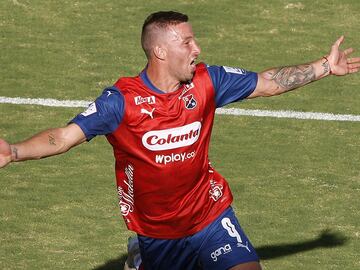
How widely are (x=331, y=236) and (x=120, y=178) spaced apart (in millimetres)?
3629

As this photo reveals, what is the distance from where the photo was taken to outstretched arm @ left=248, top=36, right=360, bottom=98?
40.4ft

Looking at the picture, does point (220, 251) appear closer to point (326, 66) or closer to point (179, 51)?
point (179, 51)

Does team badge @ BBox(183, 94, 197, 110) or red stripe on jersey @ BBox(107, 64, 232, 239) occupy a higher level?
team badge @ BBox(183, 94, 197, 110)

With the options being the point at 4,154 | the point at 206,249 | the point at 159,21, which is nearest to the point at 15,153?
the point at 4,154

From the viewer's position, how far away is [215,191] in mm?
12117

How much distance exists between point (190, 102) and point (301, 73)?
1.20 metres

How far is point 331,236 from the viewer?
14789mm

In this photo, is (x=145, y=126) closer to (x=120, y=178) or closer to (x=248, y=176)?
(x=120, y=178)

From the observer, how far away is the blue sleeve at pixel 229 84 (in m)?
12.1

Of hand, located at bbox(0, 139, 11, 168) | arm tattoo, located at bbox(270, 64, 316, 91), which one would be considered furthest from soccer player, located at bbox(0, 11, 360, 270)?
hand, located at bbox(0, 139, 11, 168)

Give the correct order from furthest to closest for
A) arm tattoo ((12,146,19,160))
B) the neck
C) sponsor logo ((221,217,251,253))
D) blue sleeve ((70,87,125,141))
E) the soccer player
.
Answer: the neck
sponsor logo ((221,217,251,253))
the soccer player
blue sleeve ((70,87,125,141))
arm tattoo ((12,146,19,160))

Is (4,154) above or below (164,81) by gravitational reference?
below

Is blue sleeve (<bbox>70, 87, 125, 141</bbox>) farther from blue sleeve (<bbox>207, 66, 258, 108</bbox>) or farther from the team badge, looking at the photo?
blue sleeve (<bbox>207, 66, 258, 108</bbox>)

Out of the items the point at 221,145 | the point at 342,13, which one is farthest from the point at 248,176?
the point at 342,13
